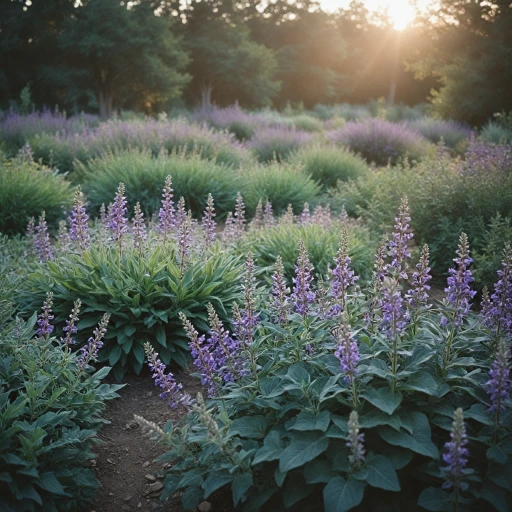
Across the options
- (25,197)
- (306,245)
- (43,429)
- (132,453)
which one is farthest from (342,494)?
(25,197)

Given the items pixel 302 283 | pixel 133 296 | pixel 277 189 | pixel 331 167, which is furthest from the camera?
pixel 331 167

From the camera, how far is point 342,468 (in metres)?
1.78

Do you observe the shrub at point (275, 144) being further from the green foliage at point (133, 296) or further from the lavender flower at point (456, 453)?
the lavender flower at point (456, 453)

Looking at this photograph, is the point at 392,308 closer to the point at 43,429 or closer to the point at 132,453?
the point at 43,429

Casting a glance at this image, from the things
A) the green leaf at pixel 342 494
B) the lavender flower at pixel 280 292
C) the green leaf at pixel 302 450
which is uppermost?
the lavender flower at pixel 280 292

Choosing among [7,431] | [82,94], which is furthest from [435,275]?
[82,94]

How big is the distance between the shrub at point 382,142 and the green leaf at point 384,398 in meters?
10.4

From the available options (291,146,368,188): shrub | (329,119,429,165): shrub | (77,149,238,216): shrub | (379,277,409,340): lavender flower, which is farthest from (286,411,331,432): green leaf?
(329,119,429,165): shrub

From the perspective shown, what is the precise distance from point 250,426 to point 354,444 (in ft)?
1.98

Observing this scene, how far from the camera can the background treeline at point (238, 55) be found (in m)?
17.3

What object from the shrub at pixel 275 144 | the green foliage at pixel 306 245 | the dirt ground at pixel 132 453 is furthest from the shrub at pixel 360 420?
the shrub at pixel 275 144

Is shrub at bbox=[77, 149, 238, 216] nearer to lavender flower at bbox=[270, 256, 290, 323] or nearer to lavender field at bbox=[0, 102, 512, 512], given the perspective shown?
lavender field at bbox=[0, 102, 512, 512]

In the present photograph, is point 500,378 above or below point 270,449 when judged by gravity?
above

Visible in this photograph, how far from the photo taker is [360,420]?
73.4 inches
